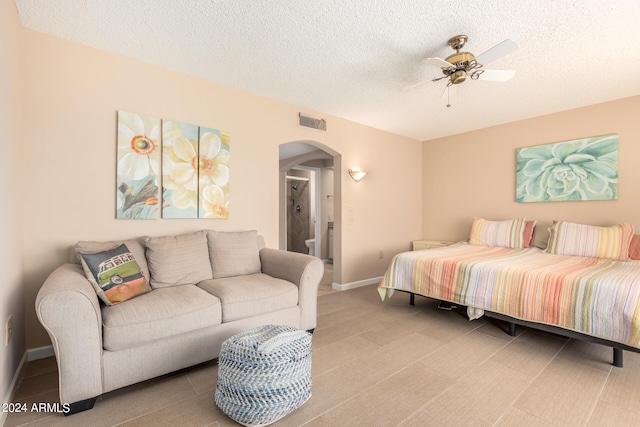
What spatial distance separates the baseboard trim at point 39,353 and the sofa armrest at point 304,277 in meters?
1.80

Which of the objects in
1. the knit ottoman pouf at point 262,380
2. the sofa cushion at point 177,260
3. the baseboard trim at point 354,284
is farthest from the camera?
the baseboard trim at point 354,284

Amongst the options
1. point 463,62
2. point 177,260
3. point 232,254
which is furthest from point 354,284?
point 463,62

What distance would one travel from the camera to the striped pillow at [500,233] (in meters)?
4.01

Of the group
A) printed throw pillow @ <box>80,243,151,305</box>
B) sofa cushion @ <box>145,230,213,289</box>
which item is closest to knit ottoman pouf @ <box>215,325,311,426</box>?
printed throw pillow @ <box>80,243,151,305</box>

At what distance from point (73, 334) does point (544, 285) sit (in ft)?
10.8

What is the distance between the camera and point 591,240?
339 cm

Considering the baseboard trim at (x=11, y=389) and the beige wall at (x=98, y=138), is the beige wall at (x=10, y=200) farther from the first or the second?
the beige wall at (x=98, y=138)

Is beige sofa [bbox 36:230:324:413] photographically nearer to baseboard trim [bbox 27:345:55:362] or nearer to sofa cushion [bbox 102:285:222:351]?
sofa cushion [bbox 102:285:222:351]

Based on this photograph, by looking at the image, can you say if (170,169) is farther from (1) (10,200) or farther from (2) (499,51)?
(2) (499,51)

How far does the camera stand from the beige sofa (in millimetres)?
1600

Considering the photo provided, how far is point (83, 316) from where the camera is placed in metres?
1.61

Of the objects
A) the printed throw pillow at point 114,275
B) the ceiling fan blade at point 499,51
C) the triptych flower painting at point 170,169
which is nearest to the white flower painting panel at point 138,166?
the triptych flower painting at point 170,169

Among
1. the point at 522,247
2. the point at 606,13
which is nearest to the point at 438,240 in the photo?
the point at 522,247

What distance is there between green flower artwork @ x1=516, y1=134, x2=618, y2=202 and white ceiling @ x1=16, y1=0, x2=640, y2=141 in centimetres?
63
